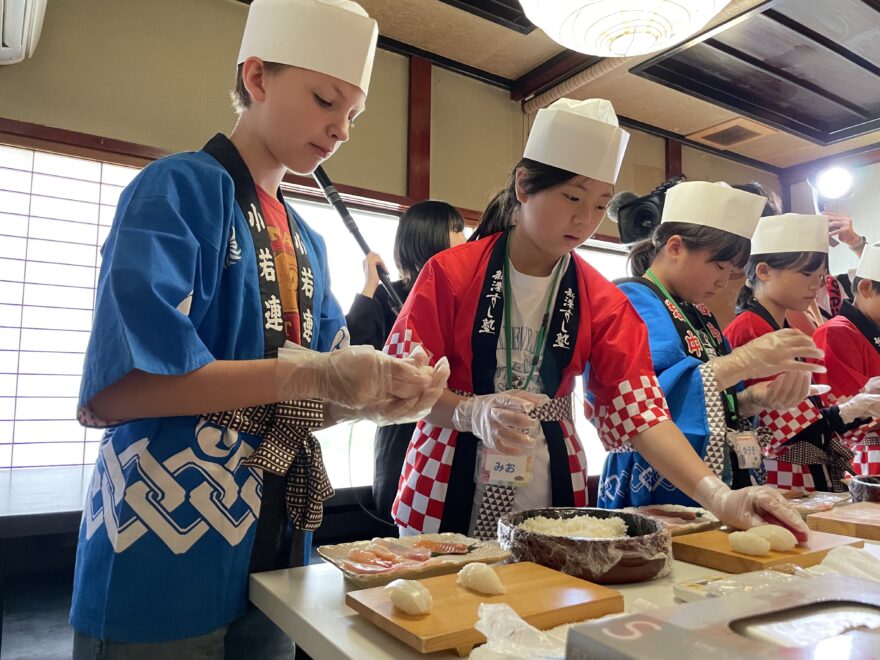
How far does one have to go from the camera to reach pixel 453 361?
5.32 ft

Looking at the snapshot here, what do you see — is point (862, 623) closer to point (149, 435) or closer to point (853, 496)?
point (149, 435)

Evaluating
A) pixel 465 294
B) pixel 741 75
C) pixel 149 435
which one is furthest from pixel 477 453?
pixel 741 75

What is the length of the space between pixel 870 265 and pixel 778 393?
1.98 m

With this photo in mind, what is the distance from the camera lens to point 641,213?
9.77ft

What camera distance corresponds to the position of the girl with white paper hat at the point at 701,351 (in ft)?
5.92

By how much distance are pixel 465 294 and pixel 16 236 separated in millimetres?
2520

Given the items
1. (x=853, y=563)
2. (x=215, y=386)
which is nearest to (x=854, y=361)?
(x=853, y=563)

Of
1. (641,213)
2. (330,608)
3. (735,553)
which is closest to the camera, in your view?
(330,608)

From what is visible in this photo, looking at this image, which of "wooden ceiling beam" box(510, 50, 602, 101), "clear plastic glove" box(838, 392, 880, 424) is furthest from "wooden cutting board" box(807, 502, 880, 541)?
"wooden ceiling beam" box(510, 50, 602, 101)

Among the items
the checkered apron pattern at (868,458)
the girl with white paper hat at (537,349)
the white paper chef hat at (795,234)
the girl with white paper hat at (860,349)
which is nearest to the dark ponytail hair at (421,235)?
the girl with white paper hat at (537,349)

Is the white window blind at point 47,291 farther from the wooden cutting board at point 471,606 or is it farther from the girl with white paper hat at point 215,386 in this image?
the wooden cutting board at point 471,606

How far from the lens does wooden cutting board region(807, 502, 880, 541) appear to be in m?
1.40

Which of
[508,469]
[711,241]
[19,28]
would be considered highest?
[19,28]

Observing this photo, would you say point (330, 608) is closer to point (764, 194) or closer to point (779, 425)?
point (779, 425)
